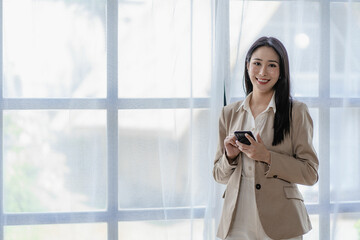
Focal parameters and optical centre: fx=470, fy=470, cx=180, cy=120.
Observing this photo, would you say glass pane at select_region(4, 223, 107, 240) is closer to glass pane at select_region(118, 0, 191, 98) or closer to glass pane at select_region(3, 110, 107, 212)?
glass pane at select_region(3, 110, 107, 212)

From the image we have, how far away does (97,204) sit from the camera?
266 cm

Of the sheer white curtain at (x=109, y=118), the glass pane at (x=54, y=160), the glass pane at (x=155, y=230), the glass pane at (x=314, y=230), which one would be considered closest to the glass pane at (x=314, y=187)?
the glass pane at (x=314, y=230)

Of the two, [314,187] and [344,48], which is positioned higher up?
[344,48]

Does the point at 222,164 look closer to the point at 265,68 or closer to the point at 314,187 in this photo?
the point at 265,68

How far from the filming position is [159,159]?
267 cm

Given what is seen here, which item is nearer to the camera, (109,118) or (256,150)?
(256,150)

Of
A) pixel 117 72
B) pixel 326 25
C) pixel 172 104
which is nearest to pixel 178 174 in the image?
pixel 172 104

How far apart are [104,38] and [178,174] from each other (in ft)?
2.86

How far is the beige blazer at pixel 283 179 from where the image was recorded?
199cm

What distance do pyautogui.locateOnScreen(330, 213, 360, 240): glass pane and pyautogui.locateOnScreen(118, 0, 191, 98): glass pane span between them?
128 cm

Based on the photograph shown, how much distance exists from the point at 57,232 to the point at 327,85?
5.94ft

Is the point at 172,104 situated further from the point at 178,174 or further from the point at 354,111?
the point at 354,111

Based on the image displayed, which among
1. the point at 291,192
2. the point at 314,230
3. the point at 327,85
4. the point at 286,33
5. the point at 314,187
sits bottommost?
the point at 314,230

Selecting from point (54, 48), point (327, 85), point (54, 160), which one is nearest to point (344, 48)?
point (327, 85)
